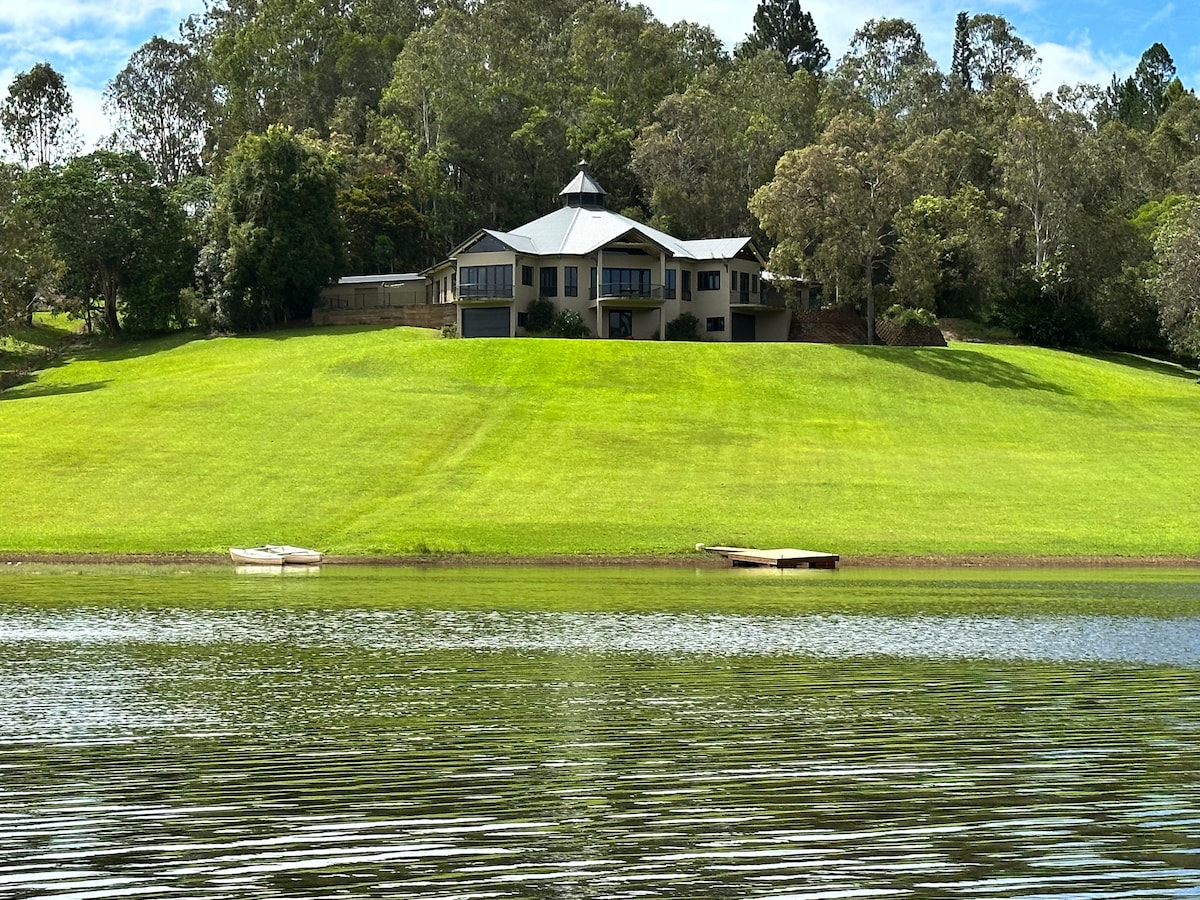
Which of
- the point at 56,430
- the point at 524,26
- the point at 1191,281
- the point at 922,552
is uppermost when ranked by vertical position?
the point at 524,26

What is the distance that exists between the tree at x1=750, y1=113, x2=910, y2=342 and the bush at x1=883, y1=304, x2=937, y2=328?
6.62 metres

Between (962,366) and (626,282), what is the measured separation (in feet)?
97.4

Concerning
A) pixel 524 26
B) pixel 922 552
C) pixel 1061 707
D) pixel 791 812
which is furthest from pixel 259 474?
pixel 524 26

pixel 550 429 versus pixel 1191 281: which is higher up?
pixel 1191 281

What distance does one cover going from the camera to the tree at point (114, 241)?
127688mm

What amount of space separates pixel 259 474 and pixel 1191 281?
72.5 meters

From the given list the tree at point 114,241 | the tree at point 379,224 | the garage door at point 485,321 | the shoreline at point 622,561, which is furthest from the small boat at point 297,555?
the tree at point 379,224

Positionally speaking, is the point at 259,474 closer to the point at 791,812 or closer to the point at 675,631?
the point at 675,631

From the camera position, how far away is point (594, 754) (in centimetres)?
2125

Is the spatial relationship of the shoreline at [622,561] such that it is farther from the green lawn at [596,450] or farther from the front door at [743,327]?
the front door at [743,327]

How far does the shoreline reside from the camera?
60.5m

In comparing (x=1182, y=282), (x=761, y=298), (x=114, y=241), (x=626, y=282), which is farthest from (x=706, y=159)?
(x=114, y=241)

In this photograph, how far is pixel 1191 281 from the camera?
109000mm

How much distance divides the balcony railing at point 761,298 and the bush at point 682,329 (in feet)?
17.9
